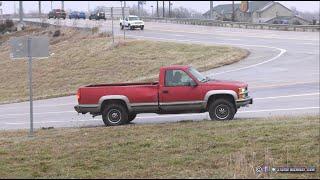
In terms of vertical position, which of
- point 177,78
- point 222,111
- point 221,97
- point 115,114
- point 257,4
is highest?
point 257,4

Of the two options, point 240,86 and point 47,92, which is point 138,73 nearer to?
point 47,92

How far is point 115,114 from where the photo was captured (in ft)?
53.4

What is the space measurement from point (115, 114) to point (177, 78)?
2019mm

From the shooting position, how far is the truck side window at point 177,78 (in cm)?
1608

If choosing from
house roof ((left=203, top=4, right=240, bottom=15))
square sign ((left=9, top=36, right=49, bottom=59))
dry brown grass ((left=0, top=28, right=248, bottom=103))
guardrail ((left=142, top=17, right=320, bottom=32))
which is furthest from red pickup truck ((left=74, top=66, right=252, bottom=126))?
house roof ((left=203, top=4, right=240, bottom=15))

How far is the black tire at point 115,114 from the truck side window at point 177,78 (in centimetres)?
146

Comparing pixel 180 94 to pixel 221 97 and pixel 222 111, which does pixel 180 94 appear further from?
pixel 222 111

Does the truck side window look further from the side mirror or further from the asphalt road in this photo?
the asphalt road

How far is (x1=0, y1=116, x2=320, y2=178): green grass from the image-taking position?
8.16 meters

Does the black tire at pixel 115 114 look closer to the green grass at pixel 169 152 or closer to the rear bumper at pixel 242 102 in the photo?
the green grass at pixel 169 152

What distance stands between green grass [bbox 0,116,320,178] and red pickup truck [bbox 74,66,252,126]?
2659mm

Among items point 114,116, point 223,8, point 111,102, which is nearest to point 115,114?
point 114,116

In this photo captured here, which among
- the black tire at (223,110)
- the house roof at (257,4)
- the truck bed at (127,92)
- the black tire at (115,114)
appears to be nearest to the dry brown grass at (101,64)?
the truck bed at (127,92)

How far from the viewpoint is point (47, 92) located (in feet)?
109
